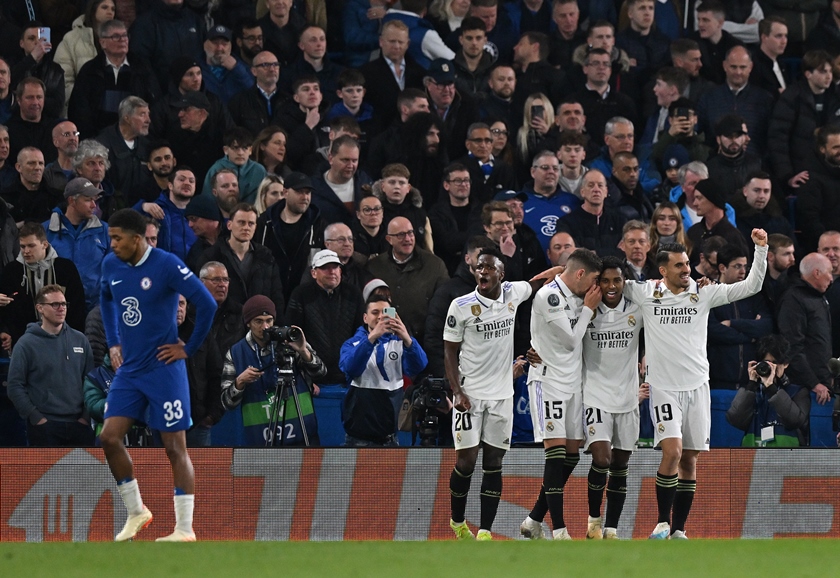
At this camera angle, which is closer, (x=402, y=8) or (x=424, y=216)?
(x=424, y=216)

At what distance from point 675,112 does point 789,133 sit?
1677mm

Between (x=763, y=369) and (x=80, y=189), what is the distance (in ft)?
22.4

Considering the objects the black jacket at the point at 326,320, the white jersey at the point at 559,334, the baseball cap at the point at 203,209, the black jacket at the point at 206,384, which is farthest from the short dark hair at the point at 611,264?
the baseball cap at the point at 203,209

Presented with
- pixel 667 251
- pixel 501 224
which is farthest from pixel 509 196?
pixel 667 251

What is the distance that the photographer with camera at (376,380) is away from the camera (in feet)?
42.9

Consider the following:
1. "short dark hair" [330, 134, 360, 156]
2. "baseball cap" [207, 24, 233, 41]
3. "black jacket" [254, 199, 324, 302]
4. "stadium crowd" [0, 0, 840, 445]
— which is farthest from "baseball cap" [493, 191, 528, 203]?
"baseball cap" [207, 24, 233, 41]

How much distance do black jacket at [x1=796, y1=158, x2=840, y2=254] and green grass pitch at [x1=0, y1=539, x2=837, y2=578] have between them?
22.0 feet

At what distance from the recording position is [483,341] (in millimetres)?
12008

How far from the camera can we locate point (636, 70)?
18.2 m

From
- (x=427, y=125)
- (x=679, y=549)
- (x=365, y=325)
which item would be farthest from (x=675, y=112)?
(x=679, y=549)

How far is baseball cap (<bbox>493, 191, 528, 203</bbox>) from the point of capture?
50.9 feet

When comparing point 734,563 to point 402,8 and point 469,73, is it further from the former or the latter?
point 402,8

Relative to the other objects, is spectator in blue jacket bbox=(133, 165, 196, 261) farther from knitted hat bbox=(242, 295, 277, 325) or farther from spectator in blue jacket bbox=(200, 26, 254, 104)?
spectator in blue jacket bbox=(200, 26, 254, 104)

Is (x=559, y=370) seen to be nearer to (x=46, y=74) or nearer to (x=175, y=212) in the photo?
(x=175, y=212)
